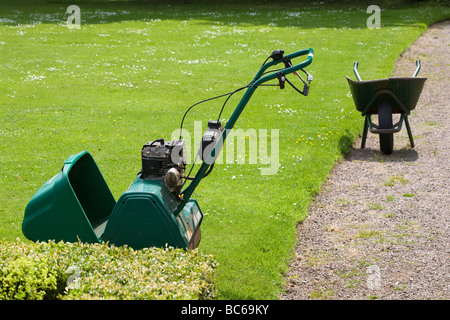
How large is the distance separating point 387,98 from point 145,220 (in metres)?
5.27

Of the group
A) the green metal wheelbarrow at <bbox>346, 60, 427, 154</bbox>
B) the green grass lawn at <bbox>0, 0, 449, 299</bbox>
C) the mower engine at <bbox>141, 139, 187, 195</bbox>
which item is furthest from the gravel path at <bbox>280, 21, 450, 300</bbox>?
the mower engine at <bbox>141, 139, 187, 195</bbox>

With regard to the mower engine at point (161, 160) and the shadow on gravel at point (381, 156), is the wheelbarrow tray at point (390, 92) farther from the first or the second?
the mower engine at point (161, 160)

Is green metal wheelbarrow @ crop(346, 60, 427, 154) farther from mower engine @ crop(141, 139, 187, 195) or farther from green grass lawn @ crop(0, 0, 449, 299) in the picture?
mower engine @ crop(141, 139, 187, 195)

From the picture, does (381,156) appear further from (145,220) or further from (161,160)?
(145,220)

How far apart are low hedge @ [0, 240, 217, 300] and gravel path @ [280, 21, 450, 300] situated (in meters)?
1.17

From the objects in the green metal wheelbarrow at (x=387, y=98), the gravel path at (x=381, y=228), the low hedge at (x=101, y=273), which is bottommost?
the gravel path at (x=381, y=228)

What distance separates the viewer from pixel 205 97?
1272cm

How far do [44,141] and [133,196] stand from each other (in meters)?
5.39

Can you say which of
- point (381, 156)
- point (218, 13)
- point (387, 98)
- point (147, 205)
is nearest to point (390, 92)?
point (387, 98)

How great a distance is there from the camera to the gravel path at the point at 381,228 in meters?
5.31

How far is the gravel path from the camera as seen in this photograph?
17.4ft

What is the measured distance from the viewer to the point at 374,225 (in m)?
6.62

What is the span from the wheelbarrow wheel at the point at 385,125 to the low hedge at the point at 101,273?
5.01m

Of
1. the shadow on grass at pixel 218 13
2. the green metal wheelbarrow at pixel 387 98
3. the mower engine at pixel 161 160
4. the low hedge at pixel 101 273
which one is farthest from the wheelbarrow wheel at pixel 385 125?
the shadow on grass at pixel 218 13
